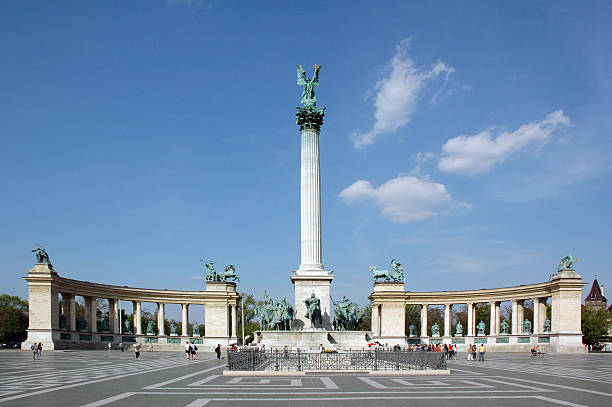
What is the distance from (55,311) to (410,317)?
75.4 metres

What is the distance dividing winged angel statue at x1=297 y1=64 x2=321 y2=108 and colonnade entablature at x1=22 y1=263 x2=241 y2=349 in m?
35.8

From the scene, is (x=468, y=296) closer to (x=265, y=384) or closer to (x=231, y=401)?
(x=265, y=384)

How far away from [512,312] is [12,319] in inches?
3001

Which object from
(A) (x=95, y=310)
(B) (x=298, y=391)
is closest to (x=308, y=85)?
(B) (x=298, y=391)

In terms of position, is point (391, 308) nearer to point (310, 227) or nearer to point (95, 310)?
point (310, 227)

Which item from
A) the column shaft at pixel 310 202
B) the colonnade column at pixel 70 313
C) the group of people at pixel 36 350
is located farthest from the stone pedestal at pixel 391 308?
the group of people at pixel 36 350

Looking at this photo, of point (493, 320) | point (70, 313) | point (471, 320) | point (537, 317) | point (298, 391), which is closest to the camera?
point (298, 391)

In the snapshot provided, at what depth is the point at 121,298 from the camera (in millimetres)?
69625

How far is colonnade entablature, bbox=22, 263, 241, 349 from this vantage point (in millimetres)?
56219

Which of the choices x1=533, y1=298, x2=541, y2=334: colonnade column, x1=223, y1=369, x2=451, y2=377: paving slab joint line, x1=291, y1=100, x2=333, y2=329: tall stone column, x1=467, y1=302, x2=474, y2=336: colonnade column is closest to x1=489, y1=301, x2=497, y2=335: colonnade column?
x1=467, y1=302, x2=474, y2=336: colonnade column

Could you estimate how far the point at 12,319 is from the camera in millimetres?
78438

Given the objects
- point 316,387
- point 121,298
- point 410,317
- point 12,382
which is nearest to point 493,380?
point 316,387

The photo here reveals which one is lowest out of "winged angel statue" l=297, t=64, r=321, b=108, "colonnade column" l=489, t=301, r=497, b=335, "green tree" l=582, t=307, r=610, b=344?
"green tree" l=582, t=307, r=610, b=344

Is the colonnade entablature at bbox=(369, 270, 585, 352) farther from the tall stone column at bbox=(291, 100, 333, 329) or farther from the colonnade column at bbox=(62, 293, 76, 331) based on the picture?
the colonnade column at bbox=(62, 293, 76, 331)
